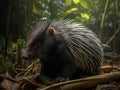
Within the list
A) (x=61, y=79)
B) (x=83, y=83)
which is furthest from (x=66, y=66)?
(x=83, y=83)

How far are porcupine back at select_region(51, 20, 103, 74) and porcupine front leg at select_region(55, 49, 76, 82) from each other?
107 mm

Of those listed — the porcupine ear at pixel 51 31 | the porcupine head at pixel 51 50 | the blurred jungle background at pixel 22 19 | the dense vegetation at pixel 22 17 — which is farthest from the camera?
the dense vegetation at pixel 22 17

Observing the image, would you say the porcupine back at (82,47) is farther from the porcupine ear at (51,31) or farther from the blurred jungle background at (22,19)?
the blurred jungle background at (22,19)

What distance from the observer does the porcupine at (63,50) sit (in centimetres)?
369

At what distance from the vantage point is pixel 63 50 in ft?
12.3

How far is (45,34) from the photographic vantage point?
3.80 meters

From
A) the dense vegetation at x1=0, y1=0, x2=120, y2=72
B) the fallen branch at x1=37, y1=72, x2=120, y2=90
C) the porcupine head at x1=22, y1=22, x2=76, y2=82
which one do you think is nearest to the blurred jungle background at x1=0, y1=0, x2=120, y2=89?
the dense vegetation at x1=0, y1=0, x2=120, y2=72

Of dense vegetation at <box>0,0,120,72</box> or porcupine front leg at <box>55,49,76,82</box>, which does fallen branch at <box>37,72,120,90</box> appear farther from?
dense vegetation at <box>0,0,120,72</box>

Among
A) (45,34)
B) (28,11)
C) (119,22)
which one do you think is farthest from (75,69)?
(119,22)

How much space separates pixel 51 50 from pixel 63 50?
0.15 meters

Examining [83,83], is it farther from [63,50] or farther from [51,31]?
[51,31]

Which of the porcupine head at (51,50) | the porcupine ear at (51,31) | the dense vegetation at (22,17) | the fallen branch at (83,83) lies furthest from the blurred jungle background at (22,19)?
the fallen branch at (83,83)

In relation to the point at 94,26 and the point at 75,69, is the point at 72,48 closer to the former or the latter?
the point at 75,69

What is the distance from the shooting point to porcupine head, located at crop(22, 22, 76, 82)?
12.0 feet
